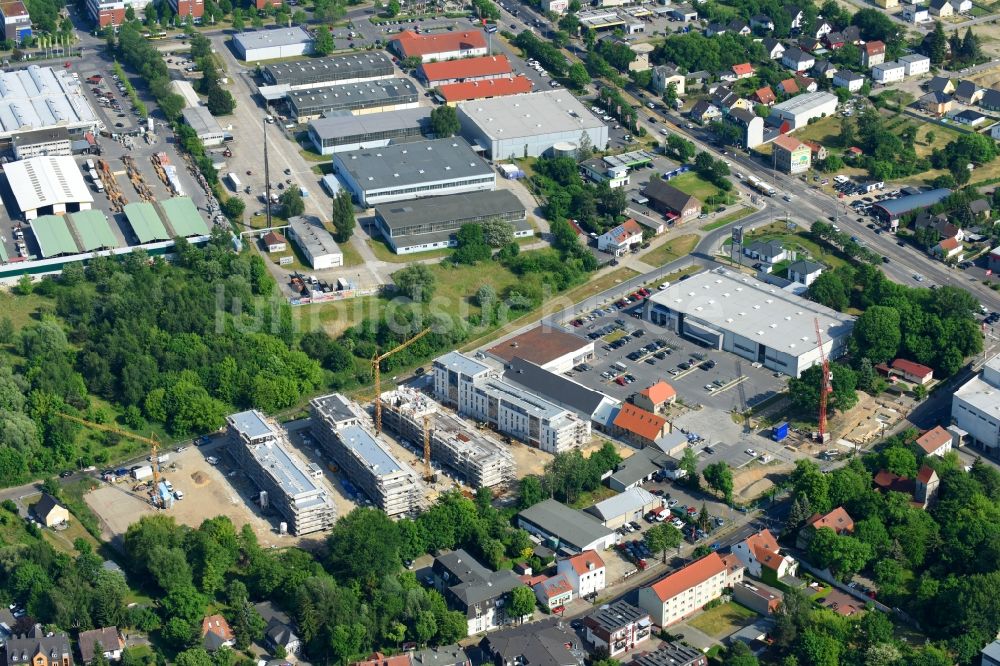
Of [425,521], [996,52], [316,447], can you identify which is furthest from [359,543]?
[996,52]

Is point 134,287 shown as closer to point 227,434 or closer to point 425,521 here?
point 227,434

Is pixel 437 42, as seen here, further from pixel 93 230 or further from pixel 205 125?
pixel 93 230

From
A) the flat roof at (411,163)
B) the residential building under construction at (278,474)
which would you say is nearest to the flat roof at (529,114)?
the flat roof at (411,163)

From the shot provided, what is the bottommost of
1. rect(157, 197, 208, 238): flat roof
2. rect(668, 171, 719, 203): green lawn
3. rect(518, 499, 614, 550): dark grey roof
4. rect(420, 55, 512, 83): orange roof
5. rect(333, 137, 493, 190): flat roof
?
rect(518, 499, 614, 550): dark grey roof

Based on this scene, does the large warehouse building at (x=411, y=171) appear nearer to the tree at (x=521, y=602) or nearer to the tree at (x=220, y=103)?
the tree at (x=220, y=103)

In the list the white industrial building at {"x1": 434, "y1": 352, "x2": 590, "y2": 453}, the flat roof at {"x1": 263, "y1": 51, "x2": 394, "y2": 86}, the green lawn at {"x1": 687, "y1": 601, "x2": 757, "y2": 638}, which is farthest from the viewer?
the flat roof at {"x1": 263, "y1": 51, "x2": 394, "y2": 86}

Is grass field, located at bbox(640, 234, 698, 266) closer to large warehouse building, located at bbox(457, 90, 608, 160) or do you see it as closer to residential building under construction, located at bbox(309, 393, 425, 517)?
large warehouse building, located at bbox(457, 90, 608, 160)

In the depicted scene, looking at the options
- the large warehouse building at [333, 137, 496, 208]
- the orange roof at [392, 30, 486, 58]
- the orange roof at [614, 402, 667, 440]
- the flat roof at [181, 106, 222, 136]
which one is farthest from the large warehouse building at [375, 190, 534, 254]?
the orange roof at [392, 30, 486, 58]

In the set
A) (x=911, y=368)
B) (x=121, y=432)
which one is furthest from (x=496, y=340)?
(x=911, y=368)
